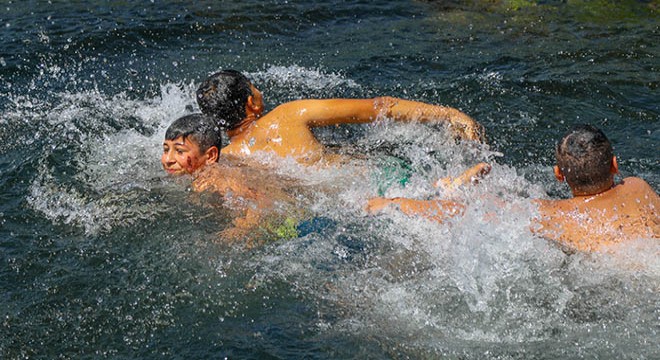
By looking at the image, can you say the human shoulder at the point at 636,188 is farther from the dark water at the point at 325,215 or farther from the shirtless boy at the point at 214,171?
the shirtless boy at the point at 214,171

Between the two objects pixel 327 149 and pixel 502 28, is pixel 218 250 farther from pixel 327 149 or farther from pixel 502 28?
pixel 502 28

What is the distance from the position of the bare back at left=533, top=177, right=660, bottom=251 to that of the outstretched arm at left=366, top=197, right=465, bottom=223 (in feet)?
1.79

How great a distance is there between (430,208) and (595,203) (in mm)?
935

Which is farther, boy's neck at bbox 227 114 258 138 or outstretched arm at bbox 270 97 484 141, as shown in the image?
boy's neck at bbox 227 114 258 138

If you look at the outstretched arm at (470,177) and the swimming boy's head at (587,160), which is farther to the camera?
the outstretched arm at (470,177)

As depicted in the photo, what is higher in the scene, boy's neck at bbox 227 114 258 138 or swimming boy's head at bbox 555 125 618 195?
swimming boy's head at bbox 555 125 618 195

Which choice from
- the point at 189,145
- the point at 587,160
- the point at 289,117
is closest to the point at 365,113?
the point at 289,117

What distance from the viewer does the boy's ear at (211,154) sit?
5566 mm

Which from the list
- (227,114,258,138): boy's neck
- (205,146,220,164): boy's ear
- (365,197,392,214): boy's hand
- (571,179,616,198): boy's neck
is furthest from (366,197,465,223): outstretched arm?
(227,114,258,138): boy's neck

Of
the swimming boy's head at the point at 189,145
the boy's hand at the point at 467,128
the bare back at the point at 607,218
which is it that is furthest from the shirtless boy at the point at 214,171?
the bare back at the point at 607,218

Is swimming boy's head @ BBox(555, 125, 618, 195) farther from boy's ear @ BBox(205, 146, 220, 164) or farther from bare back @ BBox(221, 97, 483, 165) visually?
boy's ear @ BBox(205, 146, 220, 164)

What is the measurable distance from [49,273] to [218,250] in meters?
1.02

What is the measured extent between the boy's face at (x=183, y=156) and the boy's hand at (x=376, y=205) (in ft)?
4.06

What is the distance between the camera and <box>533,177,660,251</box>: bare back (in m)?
4.43
